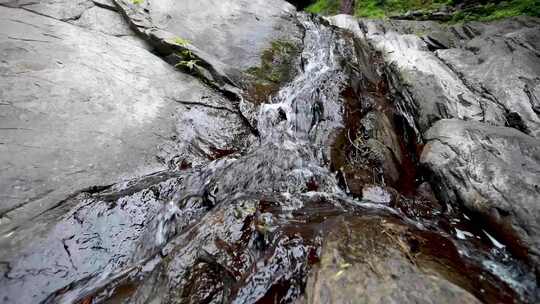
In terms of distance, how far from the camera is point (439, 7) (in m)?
12.0

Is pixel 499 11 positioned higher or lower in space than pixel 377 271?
higher

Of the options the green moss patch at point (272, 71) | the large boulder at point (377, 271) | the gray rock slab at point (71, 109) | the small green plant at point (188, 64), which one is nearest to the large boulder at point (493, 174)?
the large boulder at point (377, 271)

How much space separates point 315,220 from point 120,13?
7.35 metres

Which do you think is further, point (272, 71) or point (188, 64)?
point (272, 71)

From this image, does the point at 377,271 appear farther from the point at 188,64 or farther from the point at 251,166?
the point at 188,64

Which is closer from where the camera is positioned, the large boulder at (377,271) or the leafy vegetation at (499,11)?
the large boulder at (377,271)

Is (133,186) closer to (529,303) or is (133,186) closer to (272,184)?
(272,184)

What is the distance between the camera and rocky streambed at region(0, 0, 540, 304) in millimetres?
2785

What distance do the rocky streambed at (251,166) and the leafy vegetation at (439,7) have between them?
2262 millimetres

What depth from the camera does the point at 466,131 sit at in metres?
4.70

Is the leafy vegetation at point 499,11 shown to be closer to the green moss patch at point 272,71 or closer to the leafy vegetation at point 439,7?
the leafy vegetation at point 439,7

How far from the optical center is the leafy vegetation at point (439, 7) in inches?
368

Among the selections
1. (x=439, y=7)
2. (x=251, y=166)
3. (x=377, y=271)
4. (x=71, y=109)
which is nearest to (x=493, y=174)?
(x=377, y=271)

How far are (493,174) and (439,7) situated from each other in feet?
36.0
